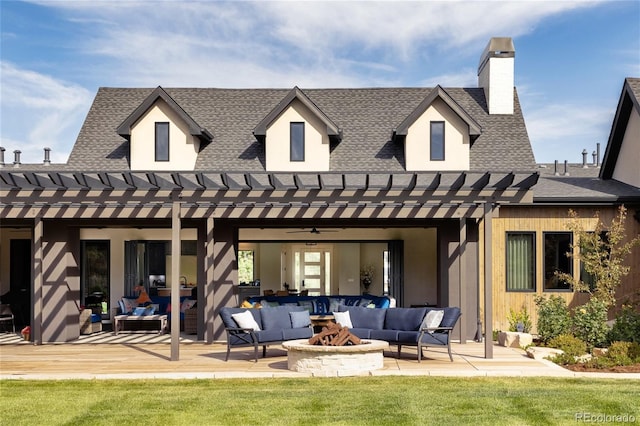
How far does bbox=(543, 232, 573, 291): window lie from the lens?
19.8 meters

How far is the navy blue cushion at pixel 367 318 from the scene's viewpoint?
1565 cm

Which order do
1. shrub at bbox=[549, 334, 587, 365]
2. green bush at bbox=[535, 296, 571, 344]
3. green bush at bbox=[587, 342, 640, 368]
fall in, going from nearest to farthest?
green bush at bbox=[587, 342, 640, 368]
shrub at bbox=[549, 334, 587, 365]
green bush at bbox=[535, 296, 571, 344]

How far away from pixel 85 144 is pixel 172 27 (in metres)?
4.16

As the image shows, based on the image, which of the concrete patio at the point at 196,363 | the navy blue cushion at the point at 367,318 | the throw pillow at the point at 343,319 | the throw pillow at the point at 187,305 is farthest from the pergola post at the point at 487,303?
the throw pillow at the point at 187,305

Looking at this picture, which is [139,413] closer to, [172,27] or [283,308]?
[283,308]

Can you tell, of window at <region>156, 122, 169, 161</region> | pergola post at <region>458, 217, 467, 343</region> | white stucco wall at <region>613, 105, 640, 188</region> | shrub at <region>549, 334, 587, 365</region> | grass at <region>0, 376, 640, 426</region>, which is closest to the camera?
grass at <region>0, 376, 640, 426</region>

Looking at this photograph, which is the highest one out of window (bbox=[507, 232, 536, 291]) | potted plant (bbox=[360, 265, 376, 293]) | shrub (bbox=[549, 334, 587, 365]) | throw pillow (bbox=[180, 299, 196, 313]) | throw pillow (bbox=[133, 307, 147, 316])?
window (bbox=[507, 232, 536, 291])

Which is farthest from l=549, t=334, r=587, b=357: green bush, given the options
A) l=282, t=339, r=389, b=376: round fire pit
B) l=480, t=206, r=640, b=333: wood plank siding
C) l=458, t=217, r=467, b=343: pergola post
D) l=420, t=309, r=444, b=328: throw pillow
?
l=282, t=339, r=389, b=376: round fire pit

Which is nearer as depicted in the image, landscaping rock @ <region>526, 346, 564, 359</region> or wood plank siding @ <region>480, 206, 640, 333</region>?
landscaping rock @ <region>526, 346, 564, 359</region>

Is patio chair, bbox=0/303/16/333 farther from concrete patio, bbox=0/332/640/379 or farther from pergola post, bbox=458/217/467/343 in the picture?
pergola post, bbox=458/217/467/343

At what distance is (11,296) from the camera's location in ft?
70.6

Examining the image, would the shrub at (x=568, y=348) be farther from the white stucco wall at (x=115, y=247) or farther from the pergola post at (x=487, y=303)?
the white stucco wall at (x=115, y=247)

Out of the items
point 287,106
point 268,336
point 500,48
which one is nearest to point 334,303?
point 287,106

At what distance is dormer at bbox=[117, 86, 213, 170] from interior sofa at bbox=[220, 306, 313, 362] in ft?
20.9
